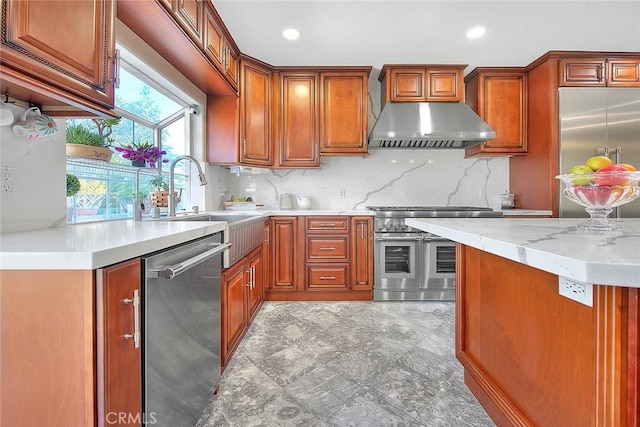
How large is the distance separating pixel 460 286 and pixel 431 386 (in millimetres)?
579

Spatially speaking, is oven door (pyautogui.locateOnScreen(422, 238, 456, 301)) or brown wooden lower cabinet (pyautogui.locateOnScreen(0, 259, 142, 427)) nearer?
brown wooden lower cabinet (pyautogui.locateOnScreen(0, 259, 142, 427))

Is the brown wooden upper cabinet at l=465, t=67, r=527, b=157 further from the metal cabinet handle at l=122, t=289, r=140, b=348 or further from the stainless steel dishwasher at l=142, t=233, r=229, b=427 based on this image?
the metal cabinet handle at l=122, t=289, r=140, b=348

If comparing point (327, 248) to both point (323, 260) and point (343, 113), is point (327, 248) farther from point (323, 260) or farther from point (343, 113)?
point (343, 113)

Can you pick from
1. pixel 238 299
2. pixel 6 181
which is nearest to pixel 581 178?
pixel 238 299

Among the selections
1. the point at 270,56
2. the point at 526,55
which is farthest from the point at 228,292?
the point at 526,55

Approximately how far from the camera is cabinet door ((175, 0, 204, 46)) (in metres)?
1.72

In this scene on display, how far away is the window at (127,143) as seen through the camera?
1.66 m

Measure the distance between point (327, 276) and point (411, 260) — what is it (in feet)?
2.94

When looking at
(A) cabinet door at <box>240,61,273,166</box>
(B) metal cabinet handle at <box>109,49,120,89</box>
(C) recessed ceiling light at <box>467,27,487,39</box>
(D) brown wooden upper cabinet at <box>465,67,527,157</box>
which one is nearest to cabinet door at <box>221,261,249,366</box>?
(B) metal cabinet handle at <box>109,49,120,89</box>

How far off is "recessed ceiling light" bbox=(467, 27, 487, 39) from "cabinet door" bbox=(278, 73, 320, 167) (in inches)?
60.8

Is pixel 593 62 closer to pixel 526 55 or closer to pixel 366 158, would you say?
pixel 526 55

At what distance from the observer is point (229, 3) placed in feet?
7.17

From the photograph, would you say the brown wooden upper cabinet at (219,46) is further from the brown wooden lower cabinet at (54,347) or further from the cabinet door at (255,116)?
the brown wooden lower cabinet at (54,347)

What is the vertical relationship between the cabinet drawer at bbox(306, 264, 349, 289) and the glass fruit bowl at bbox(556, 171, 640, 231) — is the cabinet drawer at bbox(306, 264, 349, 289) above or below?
below
